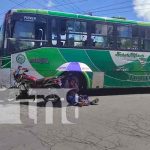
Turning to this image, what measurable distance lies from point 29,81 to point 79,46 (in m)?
3.19

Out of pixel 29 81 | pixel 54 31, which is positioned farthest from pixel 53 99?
pixel 54 31

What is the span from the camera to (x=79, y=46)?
1683cm

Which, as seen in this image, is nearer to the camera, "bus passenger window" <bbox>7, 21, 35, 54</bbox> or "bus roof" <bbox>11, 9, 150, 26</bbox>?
"bus passenger window" <bbox>7, 21, 35, 54</bbox>

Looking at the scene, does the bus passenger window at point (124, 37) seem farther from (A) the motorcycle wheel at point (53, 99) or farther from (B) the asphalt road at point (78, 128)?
(A) the motorcycle wheel at point (53, 99)

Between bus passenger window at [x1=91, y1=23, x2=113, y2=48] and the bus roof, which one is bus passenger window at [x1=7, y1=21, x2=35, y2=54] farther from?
bus passenger window at [x1=91, y1=23, x2=113, y2=48]

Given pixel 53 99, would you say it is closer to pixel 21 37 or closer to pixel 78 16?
pixel 21 37

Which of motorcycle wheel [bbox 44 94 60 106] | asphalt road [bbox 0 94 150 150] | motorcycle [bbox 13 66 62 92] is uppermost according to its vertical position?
motorcycle [bbox 13 66 62 92]

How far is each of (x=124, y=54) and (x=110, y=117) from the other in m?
6.71

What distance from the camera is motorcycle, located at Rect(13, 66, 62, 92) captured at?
1406 cm

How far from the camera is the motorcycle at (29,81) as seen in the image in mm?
14062

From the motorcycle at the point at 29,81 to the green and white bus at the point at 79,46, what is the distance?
0.62 metres

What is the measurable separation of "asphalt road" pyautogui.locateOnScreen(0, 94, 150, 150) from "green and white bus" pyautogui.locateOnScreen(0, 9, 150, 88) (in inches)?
96.3

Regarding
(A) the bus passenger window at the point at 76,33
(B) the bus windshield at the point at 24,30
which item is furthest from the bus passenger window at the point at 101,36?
(B) the bus windshield at the point at 24,30

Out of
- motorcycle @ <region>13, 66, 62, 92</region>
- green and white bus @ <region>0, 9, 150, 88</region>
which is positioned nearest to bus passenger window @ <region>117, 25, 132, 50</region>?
green and white bus @ <region>0, 9, 150, 88</region>
